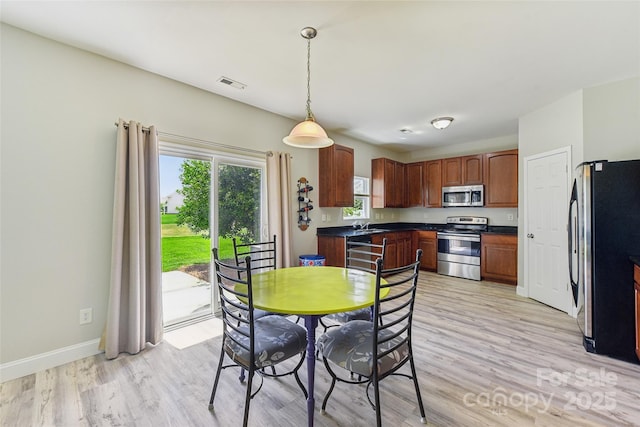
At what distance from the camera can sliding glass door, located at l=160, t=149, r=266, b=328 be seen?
3.00m

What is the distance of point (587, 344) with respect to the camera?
97.9 inches

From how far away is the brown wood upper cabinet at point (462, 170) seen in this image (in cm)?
518

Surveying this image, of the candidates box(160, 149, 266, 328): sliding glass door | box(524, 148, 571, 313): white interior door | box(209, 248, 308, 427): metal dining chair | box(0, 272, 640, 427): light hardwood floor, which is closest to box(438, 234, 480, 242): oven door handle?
box(524, 148, 571, 313): white interior door

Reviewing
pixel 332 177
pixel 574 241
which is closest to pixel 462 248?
pixel 574 241

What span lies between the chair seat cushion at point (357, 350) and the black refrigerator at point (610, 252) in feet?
6.84

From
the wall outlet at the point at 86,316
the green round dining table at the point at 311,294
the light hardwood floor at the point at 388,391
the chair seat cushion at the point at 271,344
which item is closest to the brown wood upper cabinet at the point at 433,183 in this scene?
the light hardwood floor at the point at 388,391

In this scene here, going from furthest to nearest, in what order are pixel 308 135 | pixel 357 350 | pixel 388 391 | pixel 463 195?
pixel 463 195 < pixel 308 135 < pixel 388 391 < pixel 357 350

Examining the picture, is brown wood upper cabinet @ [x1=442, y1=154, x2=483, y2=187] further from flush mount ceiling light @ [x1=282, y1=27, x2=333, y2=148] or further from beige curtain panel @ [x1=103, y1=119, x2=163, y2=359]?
beige curtain panel @ [x1=103, y1=119, x2=163, y2=359]

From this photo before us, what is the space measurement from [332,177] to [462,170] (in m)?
2.81

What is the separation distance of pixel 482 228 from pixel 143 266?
559cm

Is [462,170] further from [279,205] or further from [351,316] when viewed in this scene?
[351,316]

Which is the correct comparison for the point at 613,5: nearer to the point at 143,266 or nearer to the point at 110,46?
the point at 110,46

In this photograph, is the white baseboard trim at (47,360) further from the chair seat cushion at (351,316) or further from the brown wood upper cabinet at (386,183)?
the brown wood upper cabinet at (386,183)

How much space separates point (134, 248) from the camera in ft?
8.11
